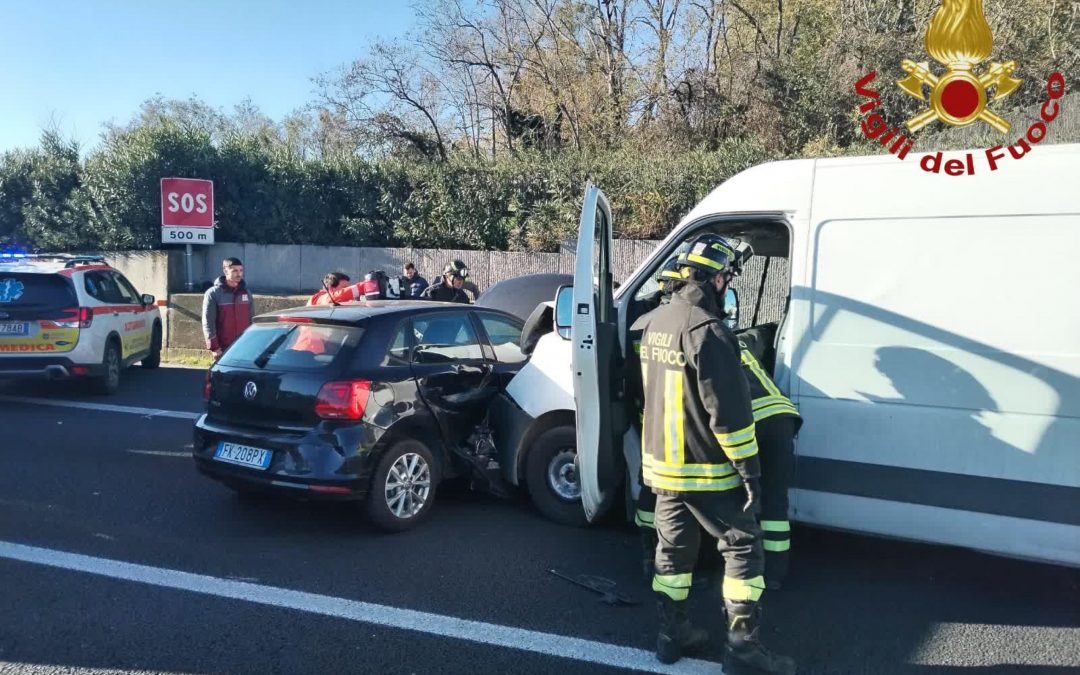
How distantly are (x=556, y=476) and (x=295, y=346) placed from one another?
1964 millimetres

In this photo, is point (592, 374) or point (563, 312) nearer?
point (592, 374)

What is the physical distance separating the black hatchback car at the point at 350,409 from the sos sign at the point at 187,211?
10186mm

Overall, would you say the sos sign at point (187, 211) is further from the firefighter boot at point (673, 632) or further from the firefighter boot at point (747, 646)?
the firefighter boot at point (747, 646)

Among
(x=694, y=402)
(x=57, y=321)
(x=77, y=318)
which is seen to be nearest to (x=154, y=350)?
(x=77, y=318)

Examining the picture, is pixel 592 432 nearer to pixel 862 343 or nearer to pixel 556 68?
pixel 862 343

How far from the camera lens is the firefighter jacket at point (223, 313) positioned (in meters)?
8.46

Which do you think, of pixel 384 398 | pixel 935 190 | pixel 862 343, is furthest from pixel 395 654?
pixel 935 190

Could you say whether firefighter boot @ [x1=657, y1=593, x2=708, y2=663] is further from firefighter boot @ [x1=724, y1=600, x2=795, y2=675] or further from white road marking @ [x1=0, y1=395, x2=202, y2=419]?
white road marking @ [x1=0, y1=395, x2=202, y2=419]

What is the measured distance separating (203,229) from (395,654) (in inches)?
513

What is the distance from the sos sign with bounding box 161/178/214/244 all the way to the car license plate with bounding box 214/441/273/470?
10564 millimetres

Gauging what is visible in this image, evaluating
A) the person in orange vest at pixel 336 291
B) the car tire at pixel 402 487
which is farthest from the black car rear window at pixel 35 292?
the car tire at pixel 402 487

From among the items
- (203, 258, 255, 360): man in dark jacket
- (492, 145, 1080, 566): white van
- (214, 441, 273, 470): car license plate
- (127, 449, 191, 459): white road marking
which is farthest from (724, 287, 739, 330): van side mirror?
(203, 258, 255, 360): man in dark jacket

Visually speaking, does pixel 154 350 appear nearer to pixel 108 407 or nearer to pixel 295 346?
pixel 108 407

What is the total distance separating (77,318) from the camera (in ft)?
32.7
